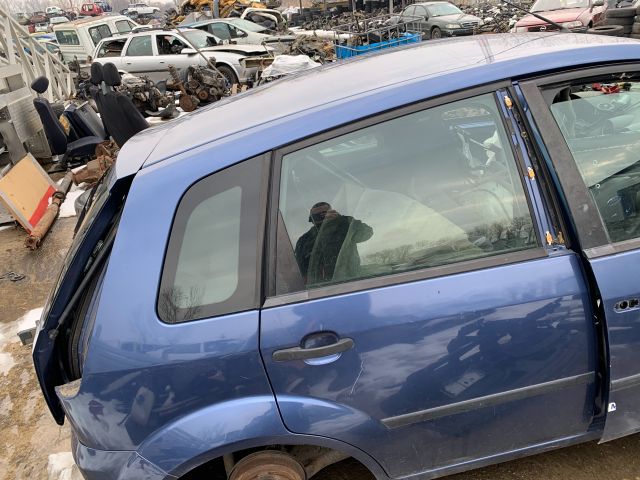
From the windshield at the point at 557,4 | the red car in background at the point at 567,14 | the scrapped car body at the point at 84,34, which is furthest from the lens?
the scrapped car body at the point at 84,34

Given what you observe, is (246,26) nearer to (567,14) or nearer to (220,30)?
(220,30)

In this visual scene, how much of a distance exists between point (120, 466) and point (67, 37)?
1908 centimetres

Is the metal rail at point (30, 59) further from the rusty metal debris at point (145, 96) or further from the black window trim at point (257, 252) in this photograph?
the black window trim at point (257, 252)

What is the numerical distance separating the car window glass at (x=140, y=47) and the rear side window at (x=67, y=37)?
4.71 m

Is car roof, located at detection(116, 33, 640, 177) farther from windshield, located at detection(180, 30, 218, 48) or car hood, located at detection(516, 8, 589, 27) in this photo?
windshield, located at detection(180, 30, 218, 48)

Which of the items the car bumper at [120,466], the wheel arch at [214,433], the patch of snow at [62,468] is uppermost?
the wheel arch at [214,433]

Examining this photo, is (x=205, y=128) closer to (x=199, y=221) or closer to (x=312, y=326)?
(x=199, y=221)

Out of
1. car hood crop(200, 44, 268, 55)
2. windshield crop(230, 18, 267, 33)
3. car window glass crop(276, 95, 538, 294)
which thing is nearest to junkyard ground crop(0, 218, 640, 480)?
car window glass crop(276, 95, 538, 294)

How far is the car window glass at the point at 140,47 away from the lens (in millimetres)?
13125

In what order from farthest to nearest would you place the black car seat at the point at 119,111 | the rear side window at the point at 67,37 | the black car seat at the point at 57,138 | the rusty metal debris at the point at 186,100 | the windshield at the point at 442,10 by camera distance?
the windshield at the point at 442,10
the rear side window at the point at 67,37
the rusty metal debris at the point at 186,100
the black car seat at the point at 57,138
the black car seat at the point at 119,111

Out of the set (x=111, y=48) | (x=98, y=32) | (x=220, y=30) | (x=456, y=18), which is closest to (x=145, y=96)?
(x=111, y=48)

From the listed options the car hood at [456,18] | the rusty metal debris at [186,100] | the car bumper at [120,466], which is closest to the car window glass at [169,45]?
the rusty metal debris at [186,100]

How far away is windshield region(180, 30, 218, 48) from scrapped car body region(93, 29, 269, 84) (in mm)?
27

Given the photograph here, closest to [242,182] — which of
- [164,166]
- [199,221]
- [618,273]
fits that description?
[199,221]
